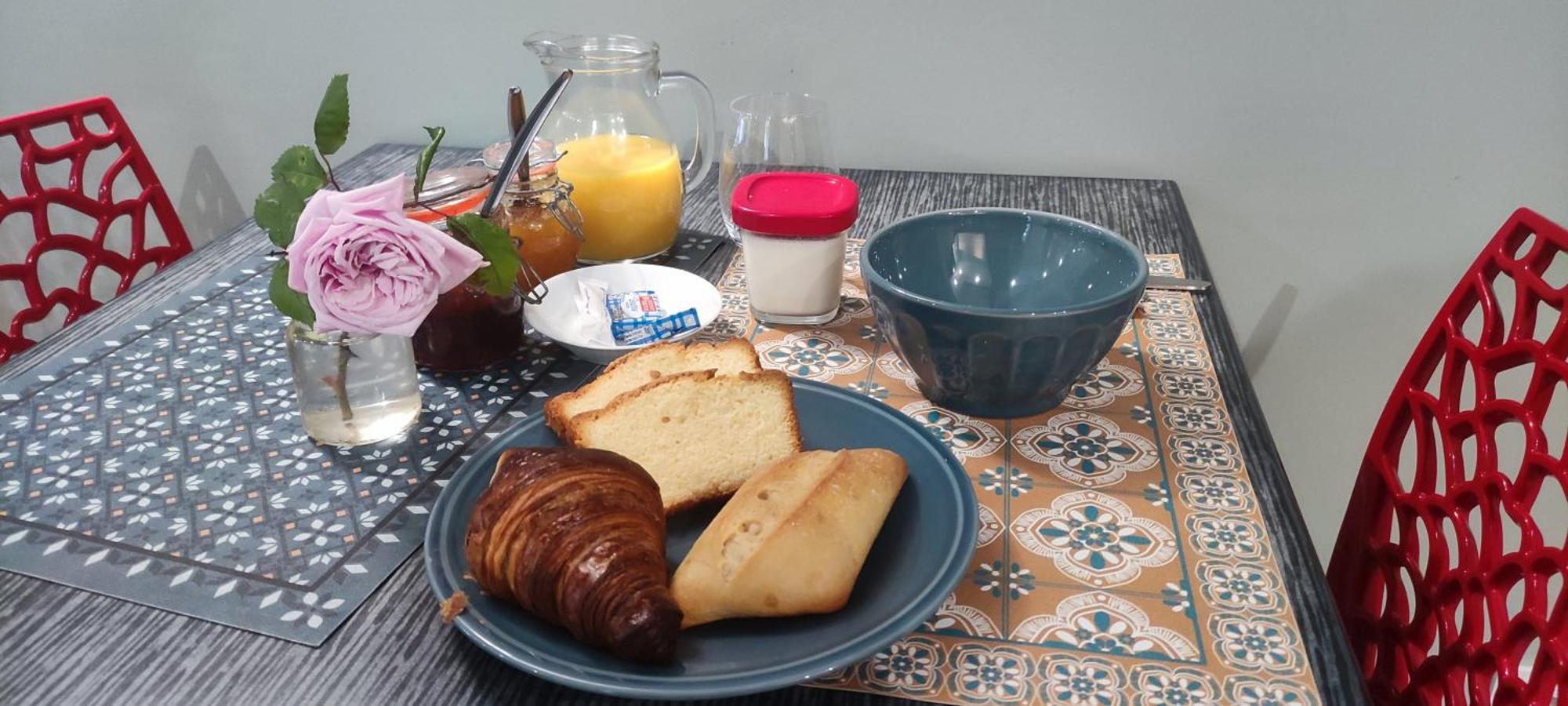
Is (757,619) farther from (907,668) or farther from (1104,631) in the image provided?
(1104,631)

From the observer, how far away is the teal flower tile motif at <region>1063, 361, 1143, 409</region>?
804 millimetres

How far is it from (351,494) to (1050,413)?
520 millimetres

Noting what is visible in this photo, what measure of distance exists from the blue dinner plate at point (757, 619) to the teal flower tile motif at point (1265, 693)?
A: 150 millimetres

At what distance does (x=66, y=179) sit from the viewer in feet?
5.75

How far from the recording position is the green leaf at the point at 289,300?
2.19 ft

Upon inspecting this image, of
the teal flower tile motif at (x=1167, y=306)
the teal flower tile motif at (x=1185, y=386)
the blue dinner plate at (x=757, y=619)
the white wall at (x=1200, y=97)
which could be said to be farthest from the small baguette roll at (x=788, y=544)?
the white wall at (x=1200, y=97)

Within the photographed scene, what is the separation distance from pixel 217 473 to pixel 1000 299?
2.08 ft

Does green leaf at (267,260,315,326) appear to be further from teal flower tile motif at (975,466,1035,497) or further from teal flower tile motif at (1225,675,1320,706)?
teal flower tile motif at (1225,675,1320,706)

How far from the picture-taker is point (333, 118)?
70 centimetres

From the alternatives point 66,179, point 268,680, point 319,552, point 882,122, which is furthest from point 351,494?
point 66,179

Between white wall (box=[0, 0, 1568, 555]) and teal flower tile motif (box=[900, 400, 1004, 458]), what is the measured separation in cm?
68

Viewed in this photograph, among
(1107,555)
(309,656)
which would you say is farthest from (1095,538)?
(309,656)

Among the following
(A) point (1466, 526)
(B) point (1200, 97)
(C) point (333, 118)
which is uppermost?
(C) point (333, 118)

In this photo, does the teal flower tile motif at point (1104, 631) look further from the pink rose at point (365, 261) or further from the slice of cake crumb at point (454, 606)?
the pink rose at point (365, 261)
